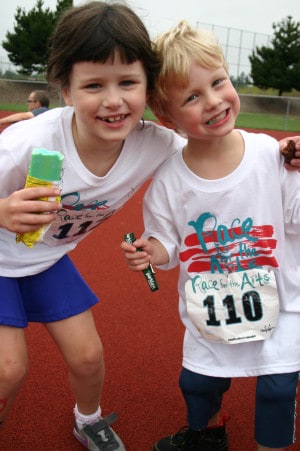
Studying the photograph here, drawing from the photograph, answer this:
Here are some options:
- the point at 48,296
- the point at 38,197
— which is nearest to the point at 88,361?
the point at 48,296

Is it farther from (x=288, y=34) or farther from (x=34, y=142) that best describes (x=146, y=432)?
(x=288, y=34)

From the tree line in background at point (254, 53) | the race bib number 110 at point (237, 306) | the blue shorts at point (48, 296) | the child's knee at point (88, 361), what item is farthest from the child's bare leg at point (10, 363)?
the tree line in background at point (254, 53)

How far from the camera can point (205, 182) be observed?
1917mm

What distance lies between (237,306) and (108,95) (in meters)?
0.83

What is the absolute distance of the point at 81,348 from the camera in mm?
2162

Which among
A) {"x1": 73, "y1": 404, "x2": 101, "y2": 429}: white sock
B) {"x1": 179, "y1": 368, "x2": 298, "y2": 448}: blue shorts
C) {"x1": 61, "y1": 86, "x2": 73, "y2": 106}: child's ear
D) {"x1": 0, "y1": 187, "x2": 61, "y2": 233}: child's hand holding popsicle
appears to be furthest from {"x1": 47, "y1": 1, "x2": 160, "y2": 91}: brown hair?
{"x1": 73, "y1": 404, "x2": 101, "y2": 429}: white sock

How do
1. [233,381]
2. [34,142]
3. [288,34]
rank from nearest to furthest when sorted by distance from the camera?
[34,142] → [233,381] → [288,34]

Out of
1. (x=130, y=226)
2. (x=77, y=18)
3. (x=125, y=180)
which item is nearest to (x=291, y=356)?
(x=125, y=180)

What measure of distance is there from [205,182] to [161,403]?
1239 millimetres

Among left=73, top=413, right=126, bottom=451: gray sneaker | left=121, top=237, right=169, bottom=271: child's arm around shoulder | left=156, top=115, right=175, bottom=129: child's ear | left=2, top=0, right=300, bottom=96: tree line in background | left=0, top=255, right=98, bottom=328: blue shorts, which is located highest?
left=156, top=115, right=175, bottom=129: child's ear

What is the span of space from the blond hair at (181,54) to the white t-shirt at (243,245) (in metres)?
0.28

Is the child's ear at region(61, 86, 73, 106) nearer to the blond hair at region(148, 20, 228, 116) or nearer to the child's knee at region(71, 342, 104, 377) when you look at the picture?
the blond hair at region(148, 20, 228, 116)

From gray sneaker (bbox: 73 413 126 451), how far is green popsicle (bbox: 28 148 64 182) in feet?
4.13

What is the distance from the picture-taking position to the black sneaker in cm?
224
